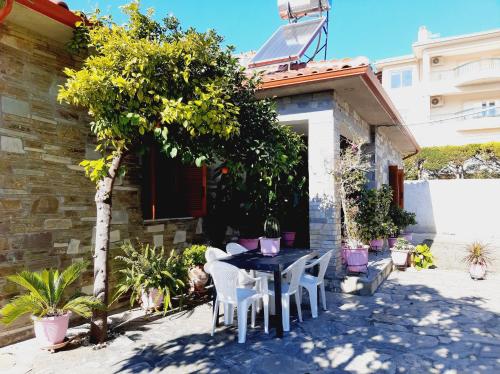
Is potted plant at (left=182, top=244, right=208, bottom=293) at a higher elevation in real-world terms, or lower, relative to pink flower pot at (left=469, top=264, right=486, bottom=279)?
higher

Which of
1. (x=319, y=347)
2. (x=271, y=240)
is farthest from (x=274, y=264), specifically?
(x=319, y=347)

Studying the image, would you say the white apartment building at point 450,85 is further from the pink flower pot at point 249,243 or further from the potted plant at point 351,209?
the pink flower pot at point 249,243

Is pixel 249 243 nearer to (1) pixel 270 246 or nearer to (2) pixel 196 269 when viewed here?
(2) pixel 196 269

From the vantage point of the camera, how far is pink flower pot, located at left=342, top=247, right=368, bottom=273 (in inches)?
255

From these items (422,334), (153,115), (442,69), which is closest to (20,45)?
(153,115)

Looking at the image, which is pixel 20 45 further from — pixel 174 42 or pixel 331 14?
pixel 331 14

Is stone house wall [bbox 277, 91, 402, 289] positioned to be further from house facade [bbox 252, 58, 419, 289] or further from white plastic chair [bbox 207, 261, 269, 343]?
white plastic chair [bbox 207, 261, 269, 343]

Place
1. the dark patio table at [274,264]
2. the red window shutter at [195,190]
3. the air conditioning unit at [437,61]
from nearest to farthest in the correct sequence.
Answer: the dark patio table at [274,264] < the red window shutter at [195,190] < the air conditioning unit at [437,61]

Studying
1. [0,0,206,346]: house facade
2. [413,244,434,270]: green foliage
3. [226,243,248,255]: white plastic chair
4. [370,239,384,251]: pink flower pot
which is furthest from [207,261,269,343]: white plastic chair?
[370,239,384,251]: pink flower pot

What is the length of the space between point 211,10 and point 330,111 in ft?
18.2

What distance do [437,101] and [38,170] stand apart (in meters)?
31.2

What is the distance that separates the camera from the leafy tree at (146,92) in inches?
143


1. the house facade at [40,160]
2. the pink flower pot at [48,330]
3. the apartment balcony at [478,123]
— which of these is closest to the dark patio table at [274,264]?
the house facade at [40,160]

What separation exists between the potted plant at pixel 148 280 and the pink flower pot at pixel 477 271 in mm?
6226
